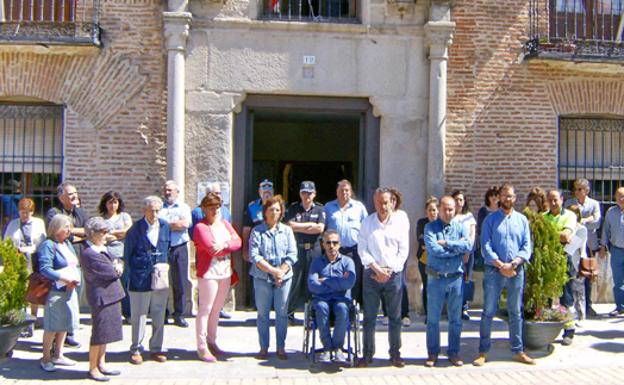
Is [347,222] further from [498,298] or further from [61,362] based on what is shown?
[61,362]

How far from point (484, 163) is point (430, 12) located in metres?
2.34

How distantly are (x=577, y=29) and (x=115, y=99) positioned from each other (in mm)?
7106

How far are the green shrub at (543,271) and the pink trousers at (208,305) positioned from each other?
3.35 m

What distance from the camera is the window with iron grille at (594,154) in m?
11.0

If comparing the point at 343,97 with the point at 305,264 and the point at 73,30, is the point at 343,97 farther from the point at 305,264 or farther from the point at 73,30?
the point at 73,30

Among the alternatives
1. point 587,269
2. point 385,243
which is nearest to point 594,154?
point 587,269

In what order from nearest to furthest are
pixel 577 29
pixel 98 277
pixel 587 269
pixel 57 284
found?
pixel 98 277 < pixel 57 284 < pixel 587 269 < pixel 577 29

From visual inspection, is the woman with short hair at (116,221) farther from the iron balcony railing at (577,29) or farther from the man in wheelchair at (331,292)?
the iron balcony railing at (577,29)

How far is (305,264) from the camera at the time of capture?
8844 mm

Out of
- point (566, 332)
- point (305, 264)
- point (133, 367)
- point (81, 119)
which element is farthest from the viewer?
point (81, 119)

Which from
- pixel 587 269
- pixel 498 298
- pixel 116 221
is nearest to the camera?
pixel 498 298

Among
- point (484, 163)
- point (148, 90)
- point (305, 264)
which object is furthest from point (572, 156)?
point (148, 90)

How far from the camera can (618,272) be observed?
979 cm

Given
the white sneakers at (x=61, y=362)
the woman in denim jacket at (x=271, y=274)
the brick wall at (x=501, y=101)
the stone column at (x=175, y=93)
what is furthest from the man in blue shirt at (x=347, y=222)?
the white sneakers at (x=61, y=362)
